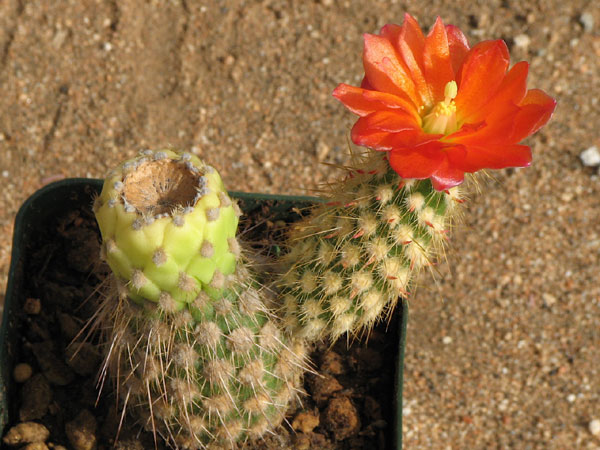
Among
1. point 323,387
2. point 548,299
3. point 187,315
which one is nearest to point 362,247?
point 187,315

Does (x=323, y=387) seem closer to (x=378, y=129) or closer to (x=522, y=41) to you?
(x=378, y=129)

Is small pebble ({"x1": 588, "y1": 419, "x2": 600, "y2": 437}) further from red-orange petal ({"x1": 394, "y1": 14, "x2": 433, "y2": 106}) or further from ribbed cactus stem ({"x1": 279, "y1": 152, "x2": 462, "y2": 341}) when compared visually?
red-orange petal ({"x1": 394, "y1": 14, "x2": 433, "y2": 106})

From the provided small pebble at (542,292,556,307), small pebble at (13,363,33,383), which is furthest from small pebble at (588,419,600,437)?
small pebble at (13,363,33,383)

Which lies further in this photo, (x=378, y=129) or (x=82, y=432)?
(x=82, y=432)

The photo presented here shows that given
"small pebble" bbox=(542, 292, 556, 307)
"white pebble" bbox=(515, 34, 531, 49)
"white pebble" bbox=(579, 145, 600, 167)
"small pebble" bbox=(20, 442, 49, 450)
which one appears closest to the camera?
"small pebble" bbox=(20, 442, 49, 450)

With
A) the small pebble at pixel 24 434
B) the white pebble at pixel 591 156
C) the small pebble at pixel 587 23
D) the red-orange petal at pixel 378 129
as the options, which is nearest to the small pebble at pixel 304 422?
the small pebble at pixel 24 434

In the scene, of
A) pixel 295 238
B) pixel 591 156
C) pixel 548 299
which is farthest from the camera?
pixel 591 156
